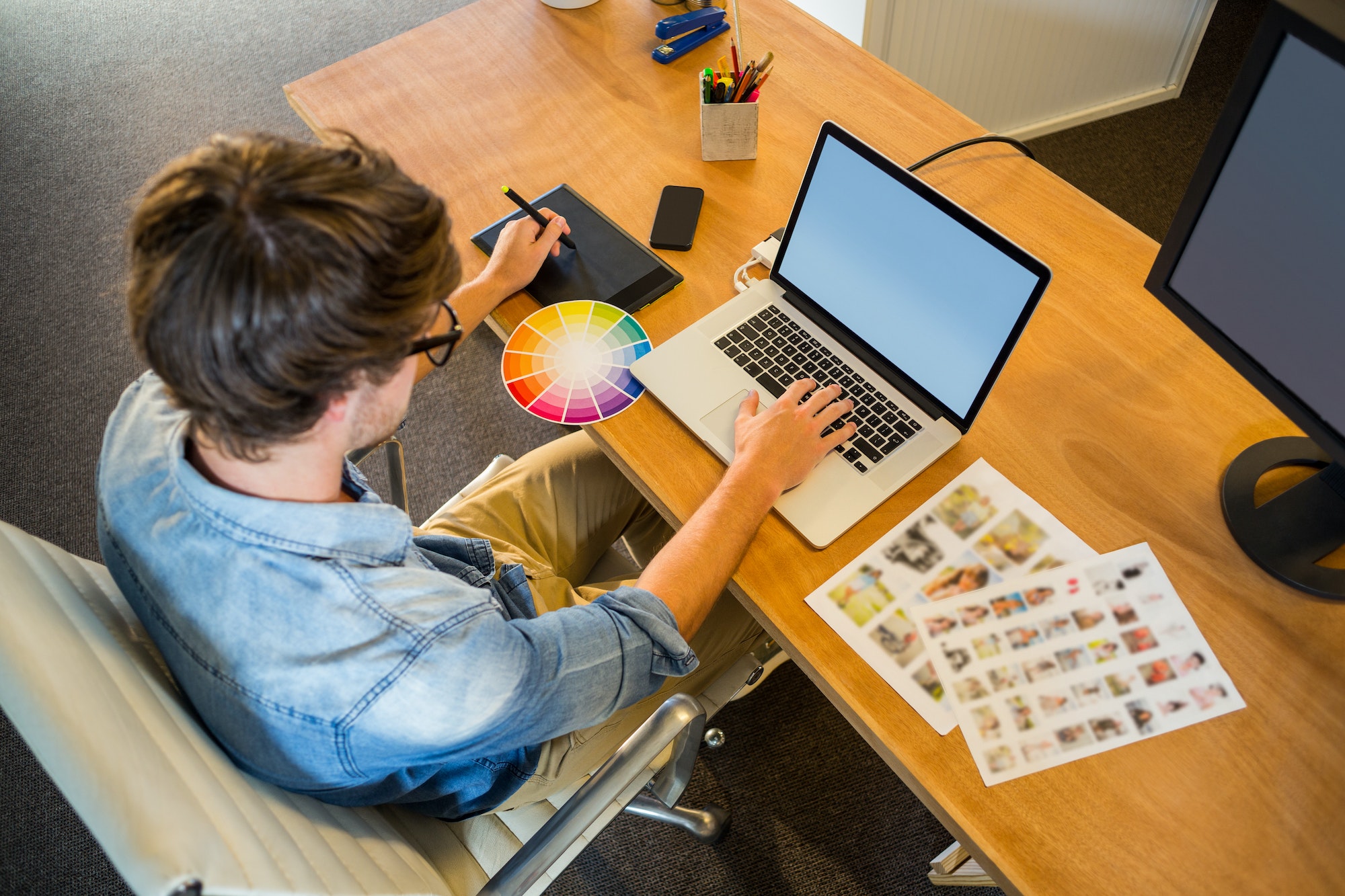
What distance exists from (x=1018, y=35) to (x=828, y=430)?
1.58 metres

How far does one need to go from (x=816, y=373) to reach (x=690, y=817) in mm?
799

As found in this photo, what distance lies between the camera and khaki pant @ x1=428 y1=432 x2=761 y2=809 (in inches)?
41.7

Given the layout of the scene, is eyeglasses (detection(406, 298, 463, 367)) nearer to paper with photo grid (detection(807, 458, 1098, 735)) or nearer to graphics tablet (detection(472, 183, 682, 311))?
graphics tablet (detection(472, 183, 682, 311))

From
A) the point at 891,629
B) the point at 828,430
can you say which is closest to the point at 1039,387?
the point at 828,430

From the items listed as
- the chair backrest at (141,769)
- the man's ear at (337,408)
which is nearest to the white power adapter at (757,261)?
the man's ear at (337,408)

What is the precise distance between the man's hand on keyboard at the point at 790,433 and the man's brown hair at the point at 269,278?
43 cm

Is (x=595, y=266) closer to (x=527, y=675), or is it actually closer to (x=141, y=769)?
(x=527, y=675)

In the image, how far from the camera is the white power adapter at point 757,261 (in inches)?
47.7

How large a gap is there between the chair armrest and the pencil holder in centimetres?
83

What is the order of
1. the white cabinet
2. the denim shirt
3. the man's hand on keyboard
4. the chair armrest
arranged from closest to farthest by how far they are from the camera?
1. the denim shirt
2. the chair armrest
3. the man's hand on keyboard
4. the white cabinet

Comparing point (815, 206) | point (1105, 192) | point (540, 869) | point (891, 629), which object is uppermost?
point (815, 206)

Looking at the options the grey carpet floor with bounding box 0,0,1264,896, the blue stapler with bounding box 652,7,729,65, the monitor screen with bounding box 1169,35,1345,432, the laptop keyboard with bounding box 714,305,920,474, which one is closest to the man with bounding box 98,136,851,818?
the laptop keyboard with bounding box 714,305,920,474

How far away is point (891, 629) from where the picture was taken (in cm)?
93

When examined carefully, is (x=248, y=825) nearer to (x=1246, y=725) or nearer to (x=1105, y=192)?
(x=1246, y=725)
